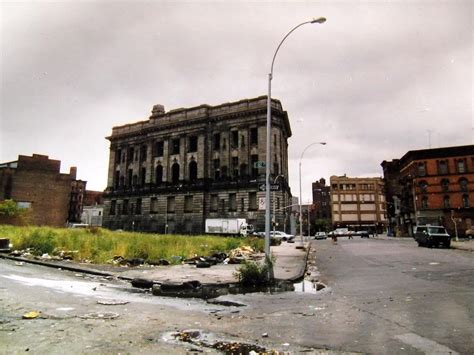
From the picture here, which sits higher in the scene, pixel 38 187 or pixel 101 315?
pixel 38 187

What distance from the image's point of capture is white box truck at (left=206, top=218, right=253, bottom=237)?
151ft

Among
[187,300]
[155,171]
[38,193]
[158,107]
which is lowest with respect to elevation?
[187,300]

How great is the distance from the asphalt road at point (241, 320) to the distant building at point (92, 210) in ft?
217

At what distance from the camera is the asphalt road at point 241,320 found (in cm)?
448

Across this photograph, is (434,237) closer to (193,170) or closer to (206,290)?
(206,290)

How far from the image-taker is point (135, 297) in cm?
807

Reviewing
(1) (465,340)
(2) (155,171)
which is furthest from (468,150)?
(1) (465,340)

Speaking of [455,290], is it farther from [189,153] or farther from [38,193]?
[38,193]

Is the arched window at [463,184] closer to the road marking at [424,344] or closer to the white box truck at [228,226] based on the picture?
the white box truck at [228,226]

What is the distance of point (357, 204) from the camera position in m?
106

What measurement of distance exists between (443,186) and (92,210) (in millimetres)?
76474

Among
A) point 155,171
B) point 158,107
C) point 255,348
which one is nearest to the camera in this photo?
point 255,348

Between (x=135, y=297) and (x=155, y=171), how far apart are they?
54360 millimetres

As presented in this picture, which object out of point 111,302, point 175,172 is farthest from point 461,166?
point 111,302
